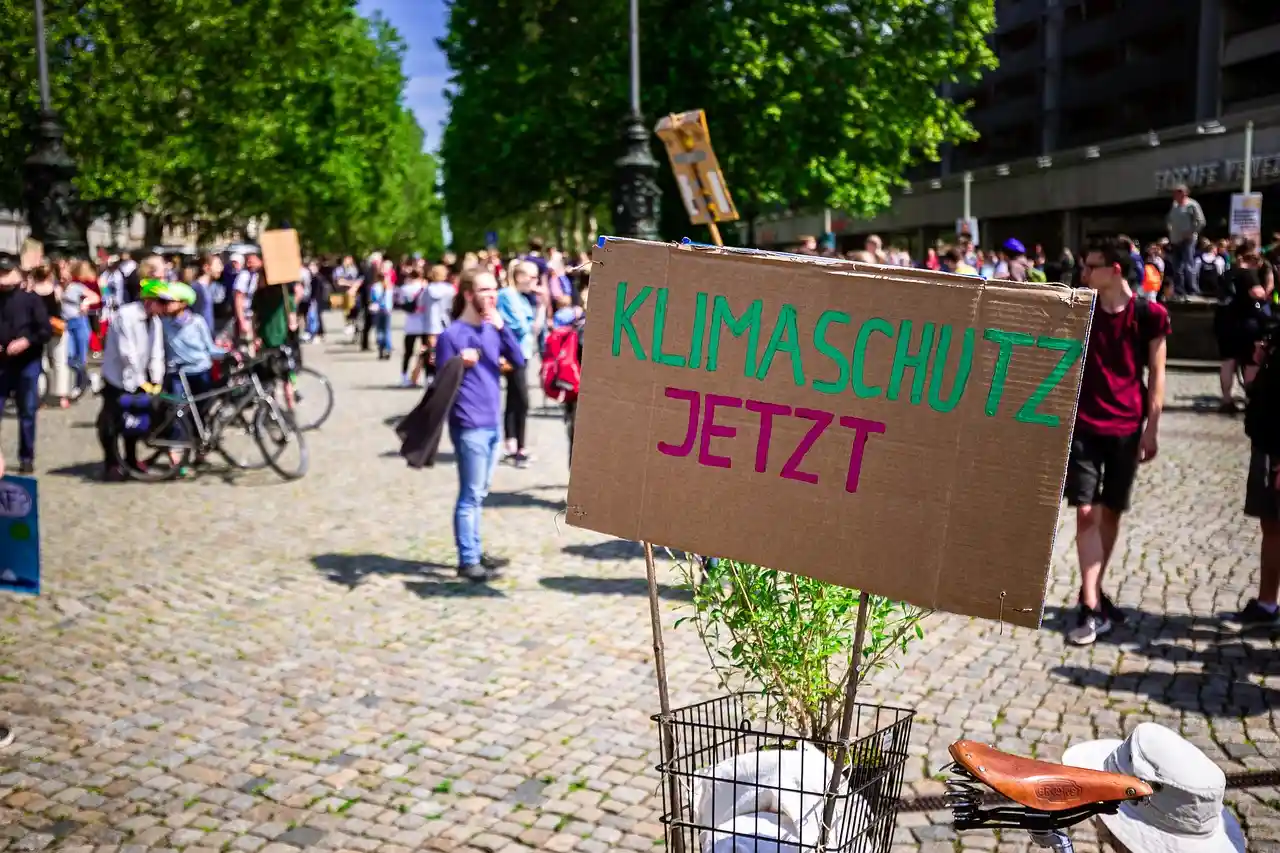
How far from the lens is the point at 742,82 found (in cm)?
2478

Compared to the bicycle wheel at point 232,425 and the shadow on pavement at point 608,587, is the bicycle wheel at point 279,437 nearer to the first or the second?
the bicycle wheel at point 232,425

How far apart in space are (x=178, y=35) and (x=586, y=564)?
89.3 feet

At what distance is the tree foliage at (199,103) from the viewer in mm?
29188

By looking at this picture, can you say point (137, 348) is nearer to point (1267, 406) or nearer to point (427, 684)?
point (427, 684)

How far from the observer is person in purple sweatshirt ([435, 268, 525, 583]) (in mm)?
7988

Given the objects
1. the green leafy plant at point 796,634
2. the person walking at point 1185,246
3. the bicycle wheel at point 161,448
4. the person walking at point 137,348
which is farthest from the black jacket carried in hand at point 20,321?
the person walking at point 1185,246

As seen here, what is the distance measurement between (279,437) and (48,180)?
430 inches

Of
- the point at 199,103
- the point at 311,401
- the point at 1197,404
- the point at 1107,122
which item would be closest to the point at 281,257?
the point at 311,401

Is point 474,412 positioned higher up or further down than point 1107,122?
further down

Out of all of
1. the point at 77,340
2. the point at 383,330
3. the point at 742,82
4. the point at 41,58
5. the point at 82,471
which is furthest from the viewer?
the point at 383,330

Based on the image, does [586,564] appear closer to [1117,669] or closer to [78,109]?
[1117,669]

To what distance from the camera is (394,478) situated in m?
11.7

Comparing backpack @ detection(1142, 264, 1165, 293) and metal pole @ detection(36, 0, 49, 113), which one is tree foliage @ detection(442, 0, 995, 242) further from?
metal pole @ detection(36, 0, 49, 113)

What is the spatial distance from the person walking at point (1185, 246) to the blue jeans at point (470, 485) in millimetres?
17712
